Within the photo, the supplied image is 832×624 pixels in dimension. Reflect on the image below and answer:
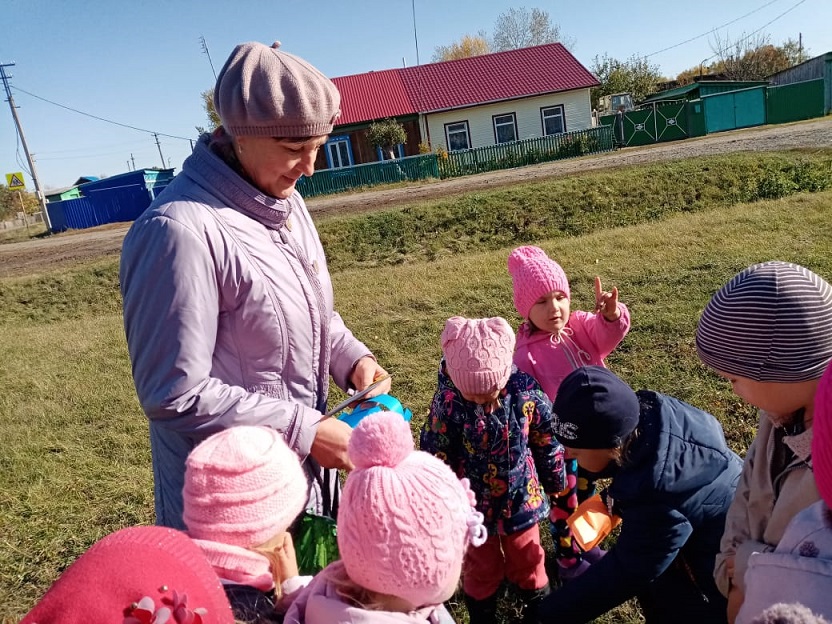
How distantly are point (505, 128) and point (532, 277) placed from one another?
86.6ft

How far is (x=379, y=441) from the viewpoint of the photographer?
4.16ft

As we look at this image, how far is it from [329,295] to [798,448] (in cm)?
135

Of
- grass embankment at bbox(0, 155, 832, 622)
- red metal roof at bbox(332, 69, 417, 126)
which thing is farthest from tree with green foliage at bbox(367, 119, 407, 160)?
grass embankment at bbox(0, 155, 832, 622)

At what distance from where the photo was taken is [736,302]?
5.08 ft

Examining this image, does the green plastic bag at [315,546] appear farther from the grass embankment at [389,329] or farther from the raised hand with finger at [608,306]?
the raised hand with finger at [608,306]

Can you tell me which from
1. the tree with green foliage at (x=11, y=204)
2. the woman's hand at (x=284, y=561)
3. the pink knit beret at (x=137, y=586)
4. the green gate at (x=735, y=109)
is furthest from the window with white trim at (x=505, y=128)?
the tree with green foliage at (x=11, y=204)

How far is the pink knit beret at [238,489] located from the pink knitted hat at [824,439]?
109 cm

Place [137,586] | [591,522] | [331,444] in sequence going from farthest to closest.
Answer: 1. [591,522]
2. [331,444]
3. [137,586]

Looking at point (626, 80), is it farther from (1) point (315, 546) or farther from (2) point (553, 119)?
(1) point (315, 546)

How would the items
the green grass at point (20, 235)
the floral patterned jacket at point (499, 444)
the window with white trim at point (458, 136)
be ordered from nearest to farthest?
the floral patterned jacket at point (499, 444) < the green grass at point (20, 235) < the window with white trim at point (458, 136)

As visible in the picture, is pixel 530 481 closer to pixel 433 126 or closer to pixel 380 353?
pixel 380 353

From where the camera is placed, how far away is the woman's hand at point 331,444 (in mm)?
1612

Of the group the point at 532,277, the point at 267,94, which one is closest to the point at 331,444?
the point at 267,94

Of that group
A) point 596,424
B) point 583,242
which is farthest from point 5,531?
point 583,242
